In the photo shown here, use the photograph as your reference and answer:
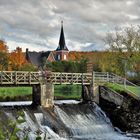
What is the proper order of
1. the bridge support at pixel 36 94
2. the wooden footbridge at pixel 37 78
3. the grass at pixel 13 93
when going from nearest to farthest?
the wooden footbridge at pixel 37 78 → the bridge support at pixel 36 94 → the grass at pixel 13 93

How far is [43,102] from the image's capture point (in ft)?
87.6

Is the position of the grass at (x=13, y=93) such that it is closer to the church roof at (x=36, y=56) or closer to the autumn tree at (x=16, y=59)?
the autumn tree at (x=16, y=59)

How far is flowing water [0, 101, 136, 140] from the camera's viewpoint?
2286cm

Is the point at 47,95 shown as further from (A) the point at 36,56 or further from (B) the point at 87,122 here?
(A) the point at 36,56

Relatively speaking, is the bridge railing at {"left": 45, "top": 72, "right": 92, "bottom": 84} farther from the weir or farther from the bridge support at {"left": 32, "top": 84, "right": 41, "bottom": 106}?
the bridge support at {"left": 32, "top": 84, "right": 41, "bottom": 106}

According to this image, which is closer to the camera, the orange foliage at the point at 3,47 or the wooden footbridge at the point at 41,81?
the wooden footbridge at the point at 41,81

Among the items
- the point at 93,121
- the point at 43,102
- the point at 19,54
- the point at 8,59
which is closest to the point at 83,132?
the point at 93,121

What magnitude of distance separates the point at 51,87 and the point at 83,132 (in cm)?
488

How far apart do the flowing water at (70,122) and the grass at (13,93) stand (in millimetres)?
10027

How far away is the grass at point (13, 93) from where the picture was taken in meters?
36.4

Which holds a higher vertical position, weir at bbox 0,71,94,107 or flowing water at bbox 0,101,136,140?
weir at bbox 0,71,94,107

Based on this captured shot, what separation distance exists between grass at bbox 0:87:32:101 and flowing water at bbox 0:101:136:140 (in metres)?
10.0

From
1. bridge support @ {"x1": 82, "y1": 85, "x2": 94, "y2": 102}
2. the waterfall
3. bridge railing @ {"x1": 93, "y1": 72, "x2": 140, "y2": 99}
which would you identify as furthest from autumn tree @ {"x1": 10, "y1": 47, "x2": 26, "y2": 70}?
the waterfall

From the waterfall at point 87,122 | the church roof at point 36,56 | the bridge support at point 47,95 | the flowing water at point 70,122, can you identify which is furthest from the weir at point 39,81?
the church roof at point 36,56
